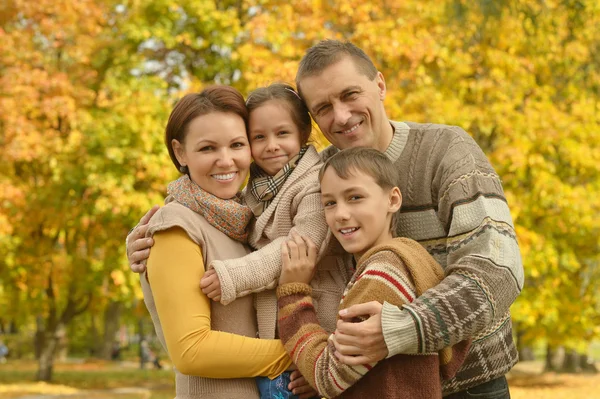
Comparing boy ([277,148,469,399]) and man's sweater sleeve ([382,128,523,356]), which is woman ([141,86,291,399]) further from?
man's sweater sleeve ([382,128,523,356])

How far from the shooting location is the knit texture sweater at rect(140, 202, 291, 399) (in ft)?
8.66

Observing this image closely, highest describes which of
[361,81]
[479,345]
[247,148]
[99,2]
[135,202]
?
[99,2]

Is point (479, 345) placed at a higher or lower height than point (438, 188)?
lower

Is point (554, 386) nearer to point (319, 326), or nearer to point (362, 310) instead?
point (319, 326)

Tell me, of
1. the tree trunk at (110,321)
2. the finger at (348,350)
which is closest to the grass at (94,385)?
the tree trunk at (110,321)

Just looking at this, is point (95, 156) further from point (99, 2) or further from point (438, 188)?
point (438, 188)

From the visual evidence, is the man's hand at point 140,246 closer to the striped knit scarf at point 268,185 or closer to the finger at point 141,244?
the finger at point 141,244

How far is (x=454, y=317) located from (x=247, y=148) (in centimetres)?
115

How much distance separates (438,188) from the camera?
289cm

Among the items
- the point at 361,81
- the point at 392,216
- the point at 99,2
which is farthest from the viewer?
the point at 99,2

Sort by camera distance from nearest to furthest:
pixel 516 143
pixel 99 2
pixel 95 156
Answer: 1. pixel 516 143
2. pixel 95 156
3. pixel 99 2

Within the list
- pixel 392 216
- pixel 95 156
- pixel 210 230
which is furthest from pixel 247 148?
pixel 95 156

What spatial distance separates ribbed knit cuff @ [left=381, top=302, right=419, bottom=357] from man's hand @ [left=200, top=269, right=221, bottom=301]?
668mm

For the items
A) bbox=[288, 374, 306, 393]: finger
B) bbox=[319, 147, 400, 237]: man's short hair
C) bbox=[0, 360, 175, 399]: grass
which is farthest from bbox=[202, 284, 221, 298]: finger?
bbox=[0, 360, 175, 399]: grass
